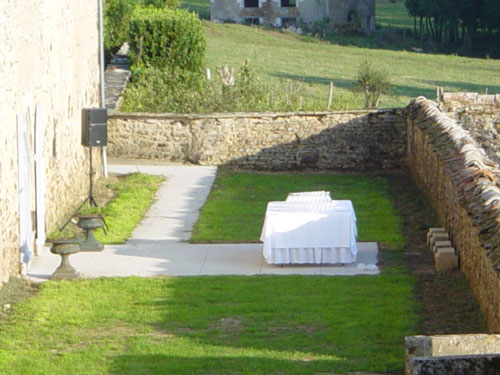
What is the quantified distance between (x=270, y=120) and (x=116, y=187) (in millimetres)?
4447

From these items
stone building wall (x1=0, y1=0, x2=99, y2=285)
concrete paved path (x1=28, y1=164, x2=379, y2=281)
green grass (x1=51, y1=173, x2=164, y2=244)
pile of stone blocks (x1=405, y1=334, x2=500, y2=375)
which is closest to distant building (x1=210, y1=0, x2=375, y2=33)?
A: stone building wall (x1=0, y1=0, x2=99, y2=285)

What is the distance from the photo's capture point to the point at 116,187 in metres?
22.8

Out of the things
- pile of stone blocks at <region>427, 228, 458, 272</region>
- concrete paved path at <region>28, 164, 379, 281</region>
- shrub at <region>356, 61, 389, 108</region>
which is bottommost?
concrete paved path at <region>28, 164, 379, 281</region>

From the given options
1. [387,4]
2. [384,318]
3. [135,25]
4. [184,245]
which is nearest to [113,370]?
[384,318]

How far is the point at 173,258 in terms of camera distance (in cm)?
1670

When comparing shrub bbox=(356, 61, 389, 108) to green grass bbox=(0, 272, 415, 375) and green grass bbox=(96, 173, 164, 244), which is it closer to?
green grass bbox=(96, 173, 164, 244)

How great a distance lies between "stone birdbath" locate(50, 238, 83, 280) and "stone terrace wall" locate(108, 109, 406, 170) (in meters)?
10.8

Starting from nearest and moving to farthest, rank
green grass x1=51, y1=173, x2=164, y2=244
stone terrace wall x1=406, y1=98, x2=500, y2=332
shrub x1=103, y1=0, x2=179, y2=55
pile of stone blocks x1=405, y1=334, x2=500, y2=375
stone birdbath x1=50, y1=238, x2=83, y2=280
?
pile of stone blocks x1=405, y1=334, x2=500, y2=375 < stone terrace wall x1=406, y1=98, x2=500, y2=332 < stone birdbath x1=50, y1=238, x2=83, y2=280 < green grass x1=51, y1=173, x2=164, y2=244 < shrub x1=103, y1=0, x2=179, y2=55

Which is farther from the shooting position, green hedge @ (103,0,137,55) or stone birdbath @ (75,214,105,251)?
green hedge @ (103,0,137,55)

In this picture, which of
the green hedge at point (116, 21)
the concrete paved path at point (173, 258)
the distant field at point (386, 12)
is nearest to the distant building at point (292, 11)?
the distant field at point (386, 12)

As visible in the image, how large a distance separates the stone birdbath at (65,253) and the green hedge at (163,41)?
54.1ft

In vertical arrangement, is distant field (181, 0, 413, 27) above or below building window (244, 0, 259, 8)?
below

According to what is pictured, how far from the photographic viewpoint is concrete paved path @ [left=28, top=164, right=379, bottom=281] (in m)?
15.7

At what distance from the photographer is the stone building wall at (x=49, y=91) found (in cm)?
1477
